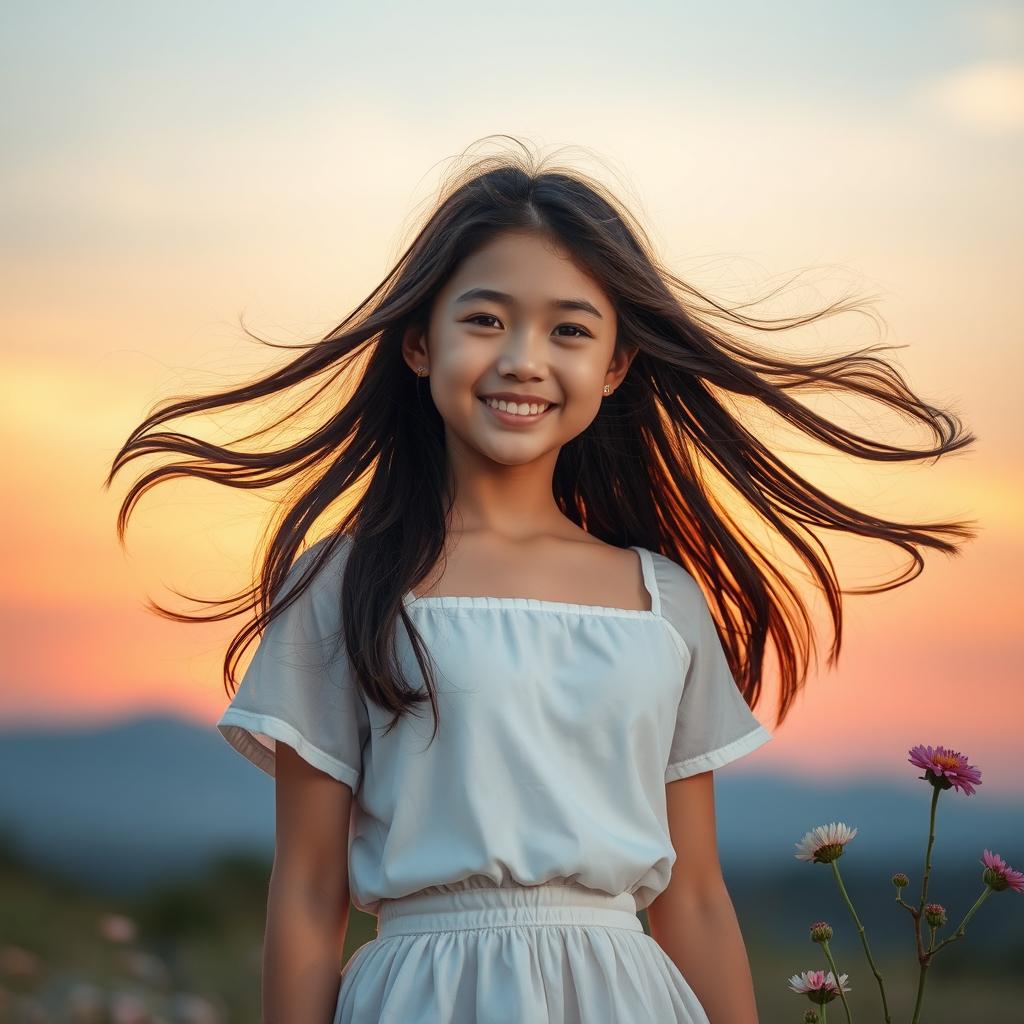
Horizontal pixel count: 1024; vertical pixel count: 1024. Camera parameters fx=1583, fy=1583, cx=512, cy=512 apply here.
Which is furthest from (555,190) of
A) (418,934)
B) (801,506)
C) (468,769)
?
(418,934)

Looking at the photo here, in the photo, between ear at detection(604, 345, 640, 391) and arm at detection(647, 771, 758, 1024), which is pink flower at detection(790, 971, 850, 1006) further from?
ear at detection(604, 345, 640, 391)

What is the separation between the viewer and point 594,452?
3102 millimetres

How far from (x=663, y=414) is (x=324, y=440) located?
663 mm

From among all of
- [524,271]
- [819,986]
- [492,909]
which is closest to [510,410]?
[524,271]

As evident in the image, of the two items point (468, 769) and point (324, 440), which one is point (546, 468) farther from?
point (468, 769)

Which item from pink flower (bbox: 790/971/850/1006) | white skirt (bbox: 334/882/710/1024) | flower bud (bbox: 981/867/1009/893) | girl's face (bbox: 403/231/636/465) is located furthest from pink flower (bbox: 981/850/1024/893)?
girl's face (bbox: 403/231/636/465)

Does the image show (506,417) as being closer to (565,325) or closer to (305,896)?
(565,325)

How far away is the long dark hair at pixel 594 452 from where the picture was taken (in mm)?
2744

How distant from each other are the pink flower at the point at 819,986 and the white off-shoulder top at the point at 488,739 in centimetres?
29

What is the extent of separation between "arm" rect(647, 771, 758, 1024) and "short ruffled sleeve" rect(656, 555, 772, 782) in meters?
0.05

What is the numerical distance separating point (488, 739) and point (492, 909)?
0.88 ft

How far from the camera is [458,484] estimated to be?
112 inches

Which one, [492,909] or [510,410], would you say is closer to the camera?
[492,909]

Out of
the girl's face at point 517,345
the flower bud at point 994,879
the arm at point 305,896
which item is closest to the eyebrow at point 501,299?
the girl's face at point 517,345
